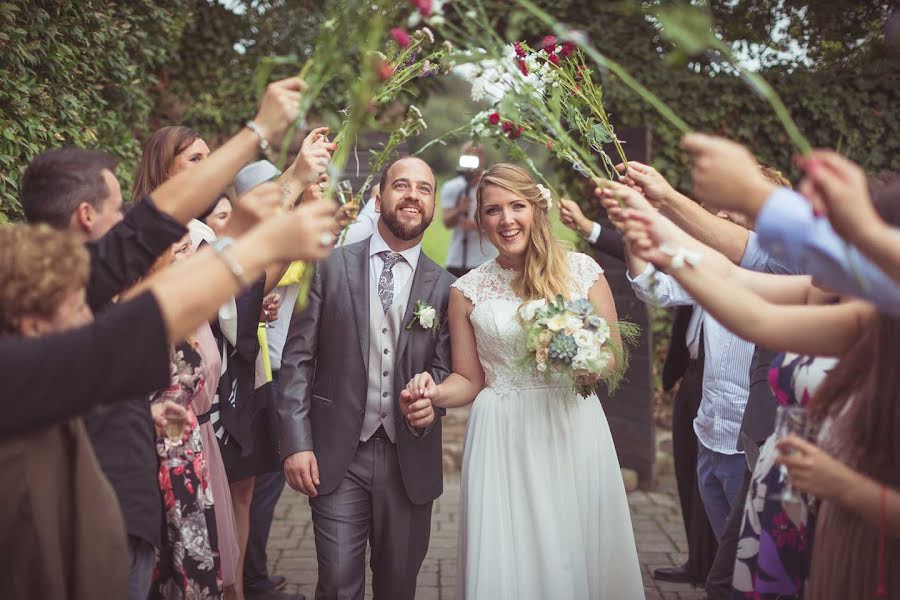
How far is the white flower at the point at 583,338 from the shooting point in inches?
129

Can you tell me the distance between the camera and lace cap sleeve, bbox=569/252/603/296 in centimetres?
374

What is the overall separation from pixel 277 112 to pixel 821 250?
1.54m

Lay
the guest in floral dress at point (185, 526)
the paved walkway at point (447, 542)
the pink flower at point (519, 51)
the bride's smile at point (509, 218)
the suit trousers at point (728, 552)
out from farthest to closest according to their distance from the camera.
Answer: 1. the paved walkway at point (447, 542)
2. the bride's smile at point (509, 218)
3. the suit trousers at point (728, 552)
4. the pink flower at point (519, 51)
5. the guest in floral dress at point (185, 526)

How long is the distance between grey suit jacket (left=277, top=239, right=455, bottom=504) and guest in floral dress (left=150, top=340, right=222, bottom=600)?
0.77 meters

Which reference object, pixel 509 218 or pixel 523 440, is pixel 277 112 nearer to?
pixel 509 218

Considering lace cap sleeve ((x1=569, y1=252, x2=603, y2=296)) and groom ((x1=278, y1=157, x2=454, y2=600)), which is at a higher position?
lace cap sleeve ((x1=569, y1=252, x2=603, y2=296))

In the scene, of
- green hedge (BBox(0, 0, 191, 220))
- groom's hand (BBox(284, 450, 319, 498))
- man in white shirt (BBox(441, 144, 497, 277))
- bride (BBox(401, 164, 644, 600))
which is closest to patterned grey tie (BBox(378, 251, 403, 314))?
bride (BBox(401, 164, 644, 600))

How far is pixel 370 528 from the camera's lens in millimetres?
3748

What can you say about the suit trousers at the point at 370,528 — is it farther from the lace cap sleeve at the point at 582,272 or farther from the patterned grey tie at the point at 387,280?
the lace cap sleeve at the point at 582,272

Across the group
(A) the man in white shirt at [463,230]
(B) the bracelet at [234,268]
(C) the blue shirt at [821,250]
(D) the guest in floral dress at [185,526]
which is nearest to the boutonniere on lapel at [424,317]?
(D) the guest in floral dress at [185,526]

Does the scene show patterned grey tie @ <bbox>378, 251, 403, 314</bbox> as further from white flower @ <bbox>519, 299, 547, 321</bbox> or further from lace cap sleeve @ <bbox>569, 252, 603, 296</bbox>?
lace cap sleeve @ <bbox>569, 252, 603, 296</bbox>

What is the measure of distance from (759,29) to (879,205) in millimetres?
6097

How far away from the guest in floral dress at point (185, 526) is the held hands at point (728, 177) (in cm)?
189

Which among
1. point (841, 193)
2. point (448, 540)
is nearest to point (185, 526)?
point (841, 193)
